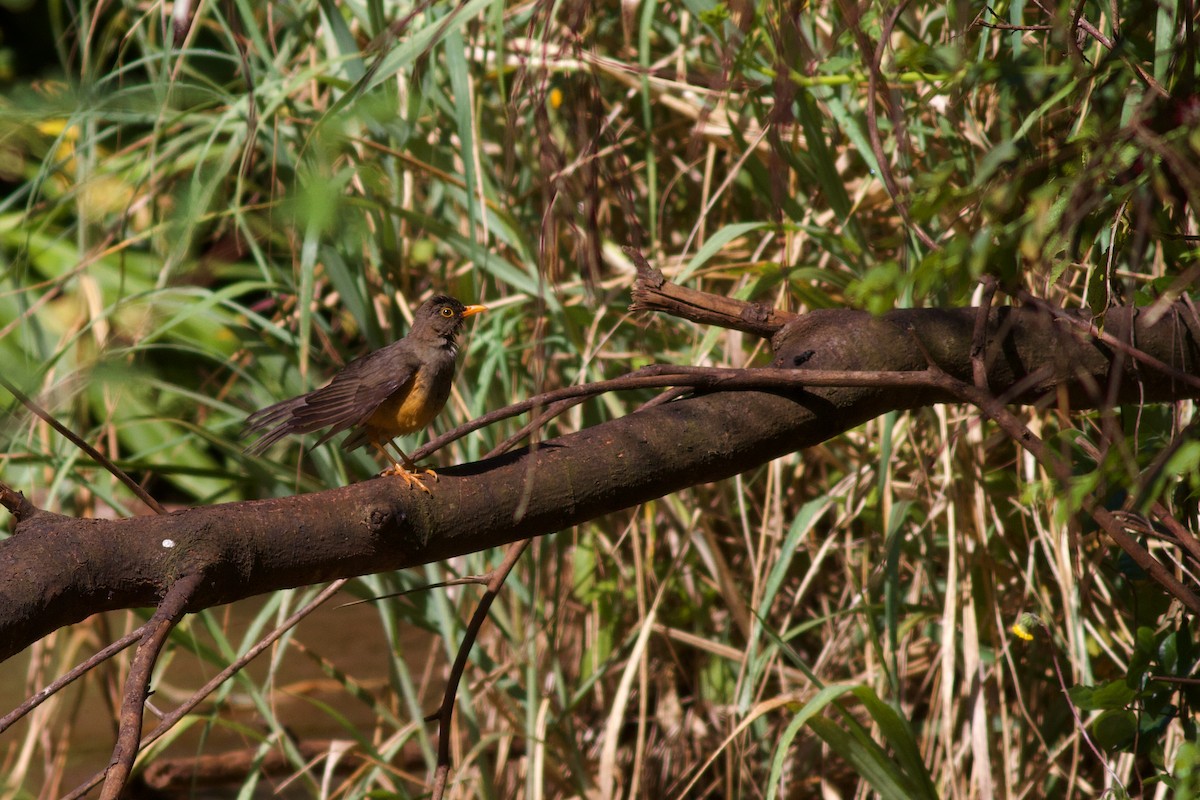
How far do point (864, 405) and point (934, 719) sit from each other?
129 centimetres

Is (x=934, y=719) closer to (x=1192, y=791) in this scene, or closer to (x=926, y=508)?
(x=926, y=508)

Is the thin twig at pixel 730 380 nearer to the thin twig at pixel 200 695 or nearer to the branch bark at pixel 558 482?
the branch bark at pixel 558 482

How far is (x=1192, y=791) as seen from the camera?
1.68m

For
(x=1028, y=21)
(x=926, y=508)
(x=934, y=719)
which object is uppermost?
(x=1028, y=21)

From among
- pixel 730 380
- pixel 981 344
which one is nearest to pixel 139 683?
pixel 730 380

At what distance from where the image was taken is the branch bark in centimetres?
150

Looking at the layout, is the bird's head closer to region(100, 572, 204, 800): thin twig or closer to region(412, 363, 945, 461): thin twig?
region(412, 363, 945, 461): thin twig

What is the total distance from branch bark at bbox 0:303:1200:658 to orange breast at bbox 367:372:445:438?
3.26ft

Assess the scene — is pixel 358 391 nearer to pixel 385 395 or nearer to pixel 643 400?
pixel 385 395

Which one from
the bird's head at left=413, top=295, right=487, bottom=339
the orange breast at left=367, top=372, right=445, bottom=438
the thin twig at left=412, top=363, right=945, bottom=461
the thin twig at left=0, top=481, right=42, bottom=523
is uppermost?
the thin twig at left=412, top=363, right=945, bottom=461

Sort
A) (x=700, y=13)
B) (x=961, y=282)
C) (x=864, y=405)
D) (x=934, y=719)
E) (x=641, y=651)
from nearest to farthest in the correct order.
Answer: (x=961, y=282) → (x=864, y=405) → (x=700, y=13) → (x=934, y=719) → (x=641, y=651)

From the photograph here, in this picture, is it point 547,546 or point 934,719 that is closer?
point 934,719

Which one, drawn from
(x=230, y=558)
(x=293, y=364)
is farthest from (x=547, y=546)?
(x=230, y=558)

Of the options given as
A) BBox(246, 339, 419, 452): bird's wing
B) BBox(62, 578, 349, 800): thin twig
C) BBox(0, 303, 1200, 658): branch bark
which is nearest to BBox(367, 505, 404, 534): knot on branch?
BBox(0, 303, 1200, 658): branch bark
